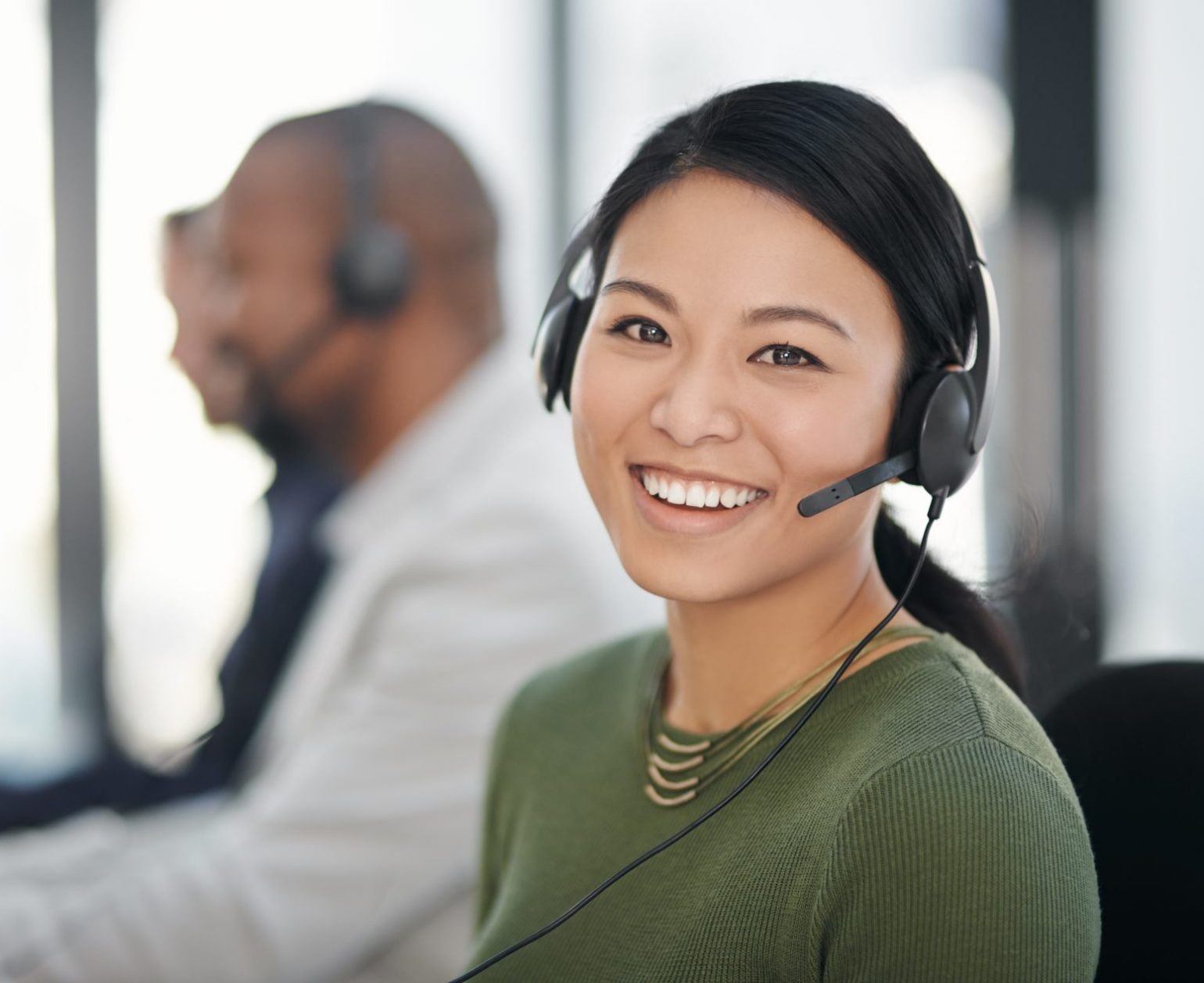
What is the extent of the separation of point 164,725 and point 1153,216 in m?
2.42

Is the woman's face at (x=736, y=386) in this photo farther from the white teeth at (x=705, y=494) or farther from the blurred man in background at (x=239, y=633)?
the blurred man in background at (x=239, y=633)

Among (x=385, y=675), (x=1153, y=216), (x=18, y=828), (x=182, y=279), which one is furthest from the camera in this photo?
(x=1153, y=216)

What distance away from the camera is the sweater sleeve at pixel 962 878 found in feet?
2.29

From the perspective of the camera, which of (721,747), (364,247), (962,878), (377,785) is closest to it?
(962,878)

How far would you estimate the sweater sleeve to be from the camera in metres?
0.70

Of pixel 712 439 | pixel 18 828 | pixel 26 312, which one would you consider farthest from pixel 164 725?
pixel 712 439

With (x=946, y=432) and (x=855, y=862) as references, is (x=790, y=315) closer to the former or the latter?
(x=946, y=432)

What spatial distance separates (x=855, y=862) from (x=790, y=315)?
342 millimetres

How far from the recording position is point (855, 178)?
33.1 inches

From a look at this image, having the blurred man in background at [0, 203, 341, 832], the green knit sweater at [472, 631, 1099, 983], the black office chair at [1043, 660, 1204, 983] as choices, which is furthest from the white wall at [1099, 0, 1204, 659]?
the green knit sweater at [472, 631, 1099, 983]

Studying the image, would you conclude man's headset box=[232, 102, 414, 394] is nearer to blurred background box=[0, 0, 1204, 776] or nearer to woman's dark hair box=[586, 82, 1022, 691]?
blurred background box=[0, 0, 1204, 776]

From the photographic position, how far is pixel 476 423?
1.64 meters

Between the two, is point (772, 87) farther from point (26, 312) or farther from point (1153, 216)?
point (1153, 216)

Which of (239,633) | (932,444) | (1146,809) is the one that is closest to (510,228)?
(239,633)
